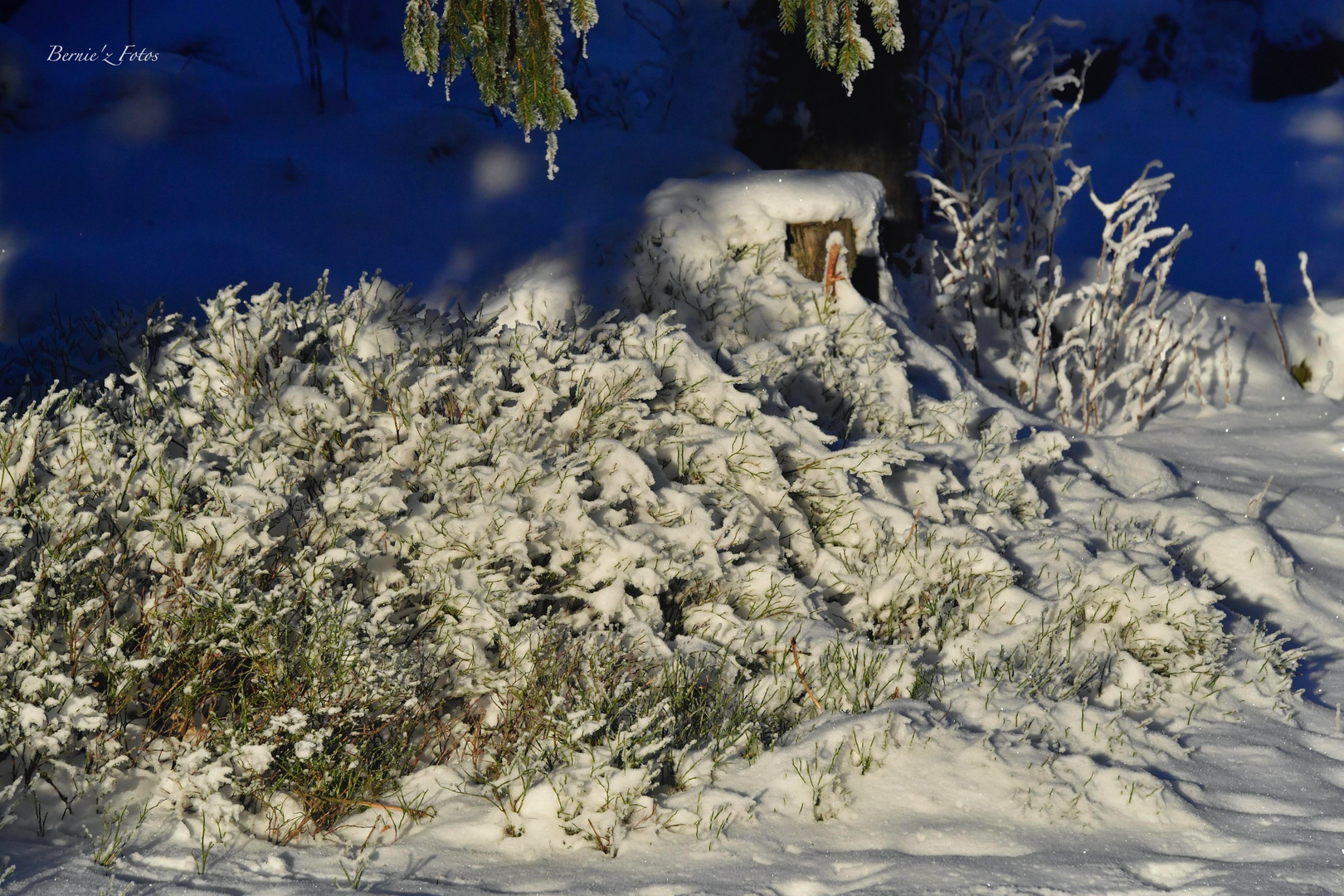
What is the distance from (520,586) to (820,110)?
13.4ft

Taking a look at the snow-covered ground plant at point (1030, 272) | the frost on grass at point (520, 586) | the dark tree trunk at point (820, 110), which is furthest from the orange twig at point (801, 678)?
the dark tree trunk at point (820, 110)

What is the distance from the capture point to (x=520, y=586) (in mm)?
2652

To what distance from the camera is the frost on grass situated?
7.16ft

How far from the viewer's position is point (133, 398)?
303cm

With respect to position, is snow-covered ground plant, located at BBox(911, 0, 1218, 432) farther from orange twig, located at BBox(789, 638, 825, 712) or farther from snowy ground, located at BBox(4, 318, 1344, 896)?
orange twig, located at BBox(789, 638, 825, 712)

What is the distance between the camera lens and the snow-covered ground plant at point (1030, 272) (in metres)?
5.48

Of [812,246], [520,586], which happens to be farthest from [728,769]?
[812,246]

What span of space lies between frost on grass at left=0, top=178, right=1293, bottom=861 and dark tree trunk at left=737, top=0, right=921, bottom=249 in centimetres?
238

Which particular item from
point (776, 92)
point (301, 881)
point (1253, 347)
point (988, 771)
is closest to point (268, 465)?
point (301, 881)

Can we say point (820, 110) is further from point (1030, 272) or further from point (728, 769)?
point (728, 769)

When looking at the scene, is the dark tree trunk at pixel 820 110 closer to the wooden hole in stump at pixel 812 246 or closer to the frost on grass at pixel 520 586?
the wooden hole in stump at pixel 812 246

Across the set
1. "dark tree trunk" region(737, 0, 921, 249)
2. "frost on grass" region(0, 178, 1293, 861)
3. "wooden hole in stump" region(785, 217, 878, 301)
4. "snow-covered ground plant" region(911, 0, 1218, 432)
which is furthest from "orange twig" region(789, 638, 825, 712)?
"dark tree trunk" region(737, 0, 921, 249)

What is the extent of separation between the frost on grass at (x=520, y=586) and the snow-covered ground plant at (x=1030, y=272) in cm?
177

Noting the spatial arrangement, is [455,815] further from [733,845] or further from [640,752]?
[733,845]
